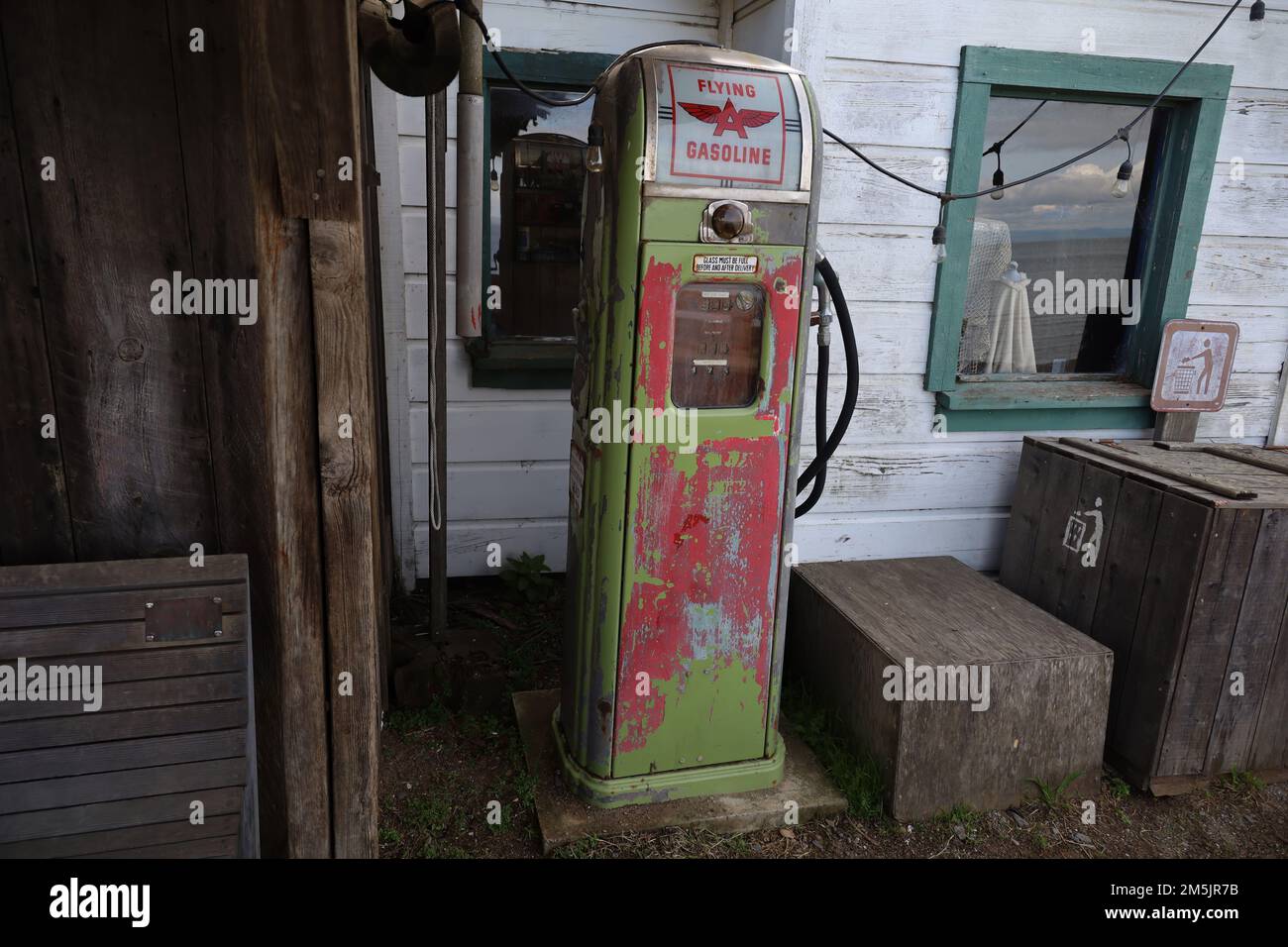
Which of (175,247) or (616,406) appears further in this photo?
(616,406)

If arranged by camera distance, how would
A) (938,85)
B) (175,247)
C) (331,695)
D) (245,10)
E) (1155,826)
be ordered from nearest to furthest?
(245,10)
(175,247)
(331,695)
(1155,826)
(938,85)

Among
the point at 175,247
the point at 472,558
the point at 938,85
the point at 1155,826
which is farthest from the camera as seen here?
the point at 472,558

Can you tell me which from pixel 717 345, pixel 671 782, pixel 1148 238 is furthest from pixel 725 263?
pixel 1148 238

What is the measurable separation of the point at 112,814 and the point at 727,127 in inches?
82.7

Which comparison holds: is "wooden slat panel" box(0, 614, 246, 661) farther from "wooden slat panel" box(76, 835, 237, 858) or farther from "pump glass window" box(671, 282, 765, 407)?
"pump glass window" box(671, 282, 765, 407)

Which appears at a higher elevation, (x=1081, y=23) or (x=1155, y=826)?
(x=1081, y=23)

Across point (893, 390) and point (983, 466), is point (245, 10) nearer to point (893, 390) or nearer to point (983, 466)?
point (893, 390)

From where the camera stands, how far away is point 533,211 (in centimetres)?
378

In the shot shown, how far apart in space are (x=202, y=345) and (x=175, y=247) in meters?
0.21

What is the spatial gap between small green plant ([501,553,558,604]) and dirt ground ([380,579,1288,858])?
0.83m

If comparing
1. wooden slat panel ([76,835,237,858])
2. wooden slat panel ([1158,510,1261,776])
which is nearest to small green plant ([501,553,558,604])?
wooden slat panel ([76,835,237,858])

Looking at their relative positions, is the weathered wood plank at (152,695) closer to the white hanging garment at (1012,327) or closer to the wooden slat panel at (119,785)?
the wooden slat panel at (119,785)

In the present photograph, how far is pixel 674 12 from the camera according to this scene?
364 centimetres

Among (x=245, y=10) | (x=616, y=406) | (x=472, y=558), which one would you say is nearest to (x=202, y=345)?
(x=245, y=10)
